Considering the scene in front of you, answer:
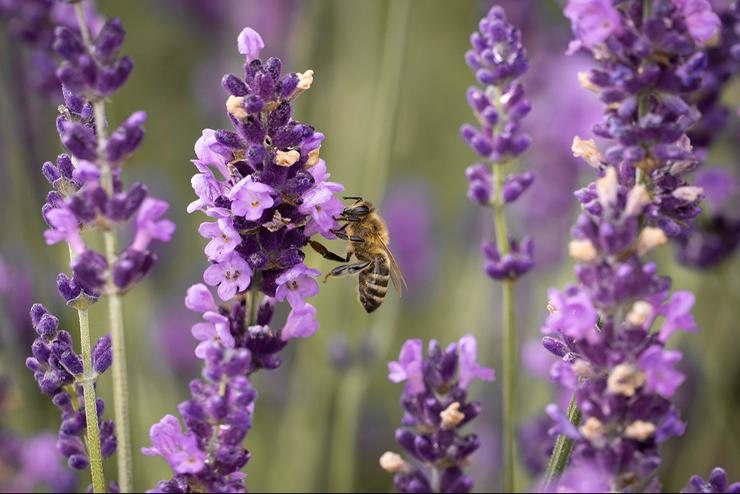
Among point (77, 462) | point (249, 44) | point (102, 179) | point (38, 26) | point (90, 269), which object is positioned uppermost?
point (38, 26)

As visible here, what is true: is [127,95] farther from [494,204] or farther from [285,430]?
[494,204]

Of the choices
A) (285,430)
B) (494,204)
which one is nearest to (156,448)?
(494,204)

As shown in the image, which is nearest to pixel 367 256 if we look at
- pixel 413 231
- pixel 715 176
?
pixel 715 176

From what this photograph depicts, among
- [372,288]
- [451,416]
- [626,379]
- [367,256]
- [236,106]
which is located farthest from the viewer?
[367,256]

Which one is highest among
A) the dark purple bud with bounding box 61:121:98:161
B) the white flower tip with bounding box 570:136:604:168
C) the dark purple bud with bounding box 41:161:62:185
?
the white flower tip with bounding box 570:136:604:168

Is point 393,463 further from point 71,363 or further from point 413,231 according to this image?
point 413,231

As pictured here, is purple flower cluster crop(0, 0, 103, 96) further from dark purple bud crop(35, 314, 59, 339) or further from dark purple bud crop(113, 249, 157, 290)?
dark purple bud crop(113, 249, 157, 290)

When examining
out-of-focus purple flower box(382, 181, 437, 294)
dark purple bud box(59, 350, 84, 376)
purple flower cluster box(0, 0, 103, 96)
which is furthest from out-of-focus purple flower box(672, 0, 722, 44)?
out-of-focus purple flower box(382, 181, 437, 294)
